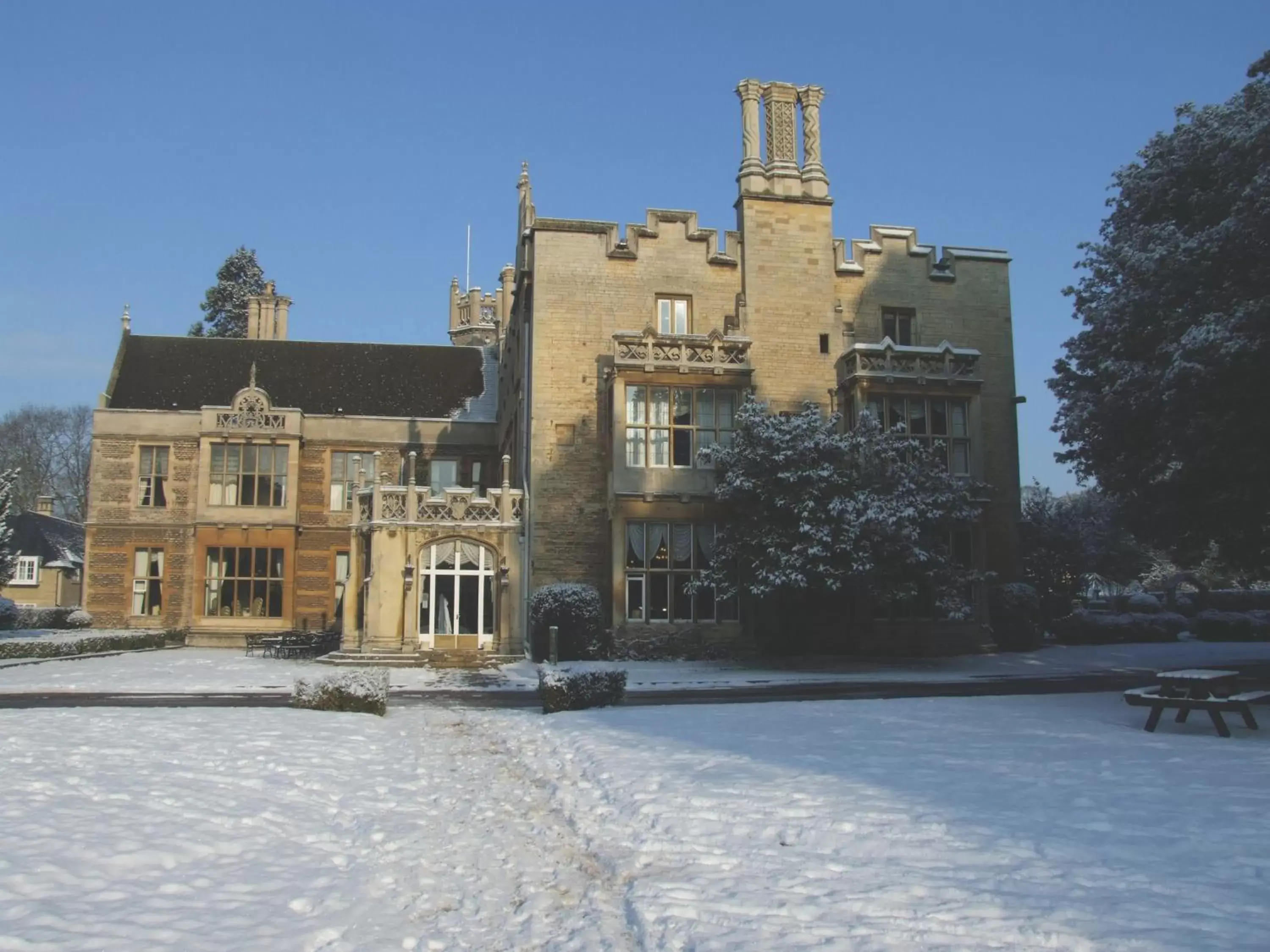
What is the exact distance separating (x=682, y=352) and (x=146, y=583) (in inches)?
826

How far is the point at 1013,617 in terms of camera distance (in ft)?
92.5

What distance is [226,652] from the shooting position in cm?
3038

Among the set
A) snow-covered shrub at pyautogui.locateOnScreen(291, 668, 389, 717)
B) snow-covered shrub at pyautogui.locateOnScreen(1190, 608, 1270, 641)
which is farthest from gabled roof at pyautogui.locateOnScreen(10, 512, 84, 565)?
snow-covered shrub at pyautogui.locateOnScreen(1190, 608, 1270, 641)

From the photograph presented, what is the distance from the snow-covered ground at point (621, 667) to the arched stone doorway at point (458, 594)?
2.23 m

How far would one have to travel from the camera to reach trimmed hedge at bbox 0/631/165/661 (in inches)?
1002

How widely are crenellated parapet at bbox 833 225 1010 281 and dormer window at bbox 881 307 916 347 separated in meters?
1.37

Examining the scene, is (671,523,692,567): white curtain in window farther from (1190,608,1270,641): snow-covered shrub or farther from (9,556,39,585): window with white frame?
(9,556,39,585): window with white frame

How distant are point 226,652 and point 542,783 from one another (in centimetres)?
2357

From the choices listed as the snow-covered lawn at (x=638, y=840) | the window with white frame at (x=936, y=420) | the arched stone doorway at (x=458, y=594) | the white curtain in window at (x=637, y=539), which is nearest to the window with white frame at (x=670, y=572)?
the white curtain in window at (x=637, y=539)

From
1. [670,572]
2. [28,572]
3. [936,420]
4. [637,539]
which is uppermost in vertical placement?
[936,420]

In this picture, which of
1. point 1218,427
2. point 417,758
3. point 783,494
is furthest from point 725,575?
point 417,758

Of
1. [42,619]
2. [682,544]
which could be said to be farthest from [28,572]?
[682,544]

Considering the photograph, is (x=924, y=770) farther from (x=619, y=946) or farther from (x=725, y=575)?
(x=725, y=575)

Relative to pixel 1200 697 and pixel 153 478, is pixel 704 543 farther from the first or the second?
pixel 153 478
